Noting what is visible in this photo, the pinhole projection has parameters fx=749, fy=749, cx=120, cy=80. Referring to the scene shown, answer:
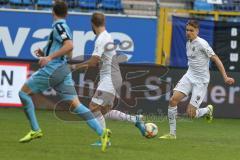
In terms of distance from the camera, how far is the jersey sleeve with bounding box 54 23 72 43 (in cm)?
1033

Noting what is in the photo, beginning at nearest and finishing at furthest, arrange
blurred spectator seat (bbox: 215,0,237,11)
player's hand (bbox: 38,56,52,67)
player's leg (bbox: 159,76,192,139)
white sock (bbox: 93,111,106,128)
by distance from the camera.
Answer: player's hand (bbox: 38,56,52,67) < white sock (bbox: 93,111,106,128) < player's leg (bbox: 159,76,192,139) < blurred spectator seat (bbox: 215,0,237,11)

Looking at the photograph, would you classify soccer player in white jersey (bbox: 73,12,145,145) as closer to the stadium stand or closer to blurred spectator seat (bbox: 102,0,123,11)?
the stadium stand

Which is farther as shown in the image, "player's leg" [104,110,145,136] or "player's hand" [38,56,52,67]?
"player's leg" [104,110,145,136]

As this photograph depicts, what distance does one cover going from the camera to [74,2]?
2123 centimetres

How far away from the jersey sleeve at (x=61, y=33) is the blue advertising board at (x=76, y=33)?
944cm

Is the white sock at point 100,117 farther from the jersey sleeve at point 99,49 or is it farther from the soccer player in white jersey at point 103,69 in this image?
the jersey sleeve at point 99,49

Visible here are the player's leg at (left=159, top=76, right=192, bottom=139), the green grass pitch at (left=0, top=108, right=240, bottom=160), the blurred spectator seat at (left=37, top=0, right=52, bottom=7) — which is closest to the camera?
the green grass pitch at (left=0, top=108, right=240, bottom=160)

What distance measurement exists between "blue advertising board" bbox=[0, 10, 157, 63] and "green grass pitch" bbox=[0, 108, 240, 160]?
169 inches

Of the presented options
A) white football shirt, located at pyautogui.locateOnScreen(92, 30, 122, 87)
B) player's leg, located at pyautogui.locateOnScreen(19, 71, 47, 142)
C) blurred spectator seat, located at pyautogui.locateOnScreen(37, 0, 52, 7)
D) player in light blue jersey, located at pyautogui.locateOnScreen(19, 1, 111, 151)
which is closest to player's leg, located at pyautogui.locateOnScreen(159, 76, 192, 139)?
white football shirt, located at pyautogui.locateOnScreen(92, 30, 122, 87)

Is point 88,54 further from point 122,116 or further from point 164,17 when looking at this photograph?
point 122,116

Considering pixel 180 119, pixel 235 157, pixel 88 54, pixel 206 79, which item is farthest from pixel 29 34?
pixel 235 157

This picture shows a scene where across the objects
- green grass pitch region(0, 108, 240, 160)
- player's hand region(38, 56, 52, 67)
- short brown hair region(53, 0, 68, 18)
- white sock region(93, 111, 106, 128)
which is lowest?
green grass pitch region(0, 108, 240, 160)

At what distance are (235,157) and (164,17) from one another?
34.2 feet

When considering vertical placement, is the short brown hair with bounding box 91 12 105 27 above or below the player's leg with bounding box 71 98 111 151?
above
